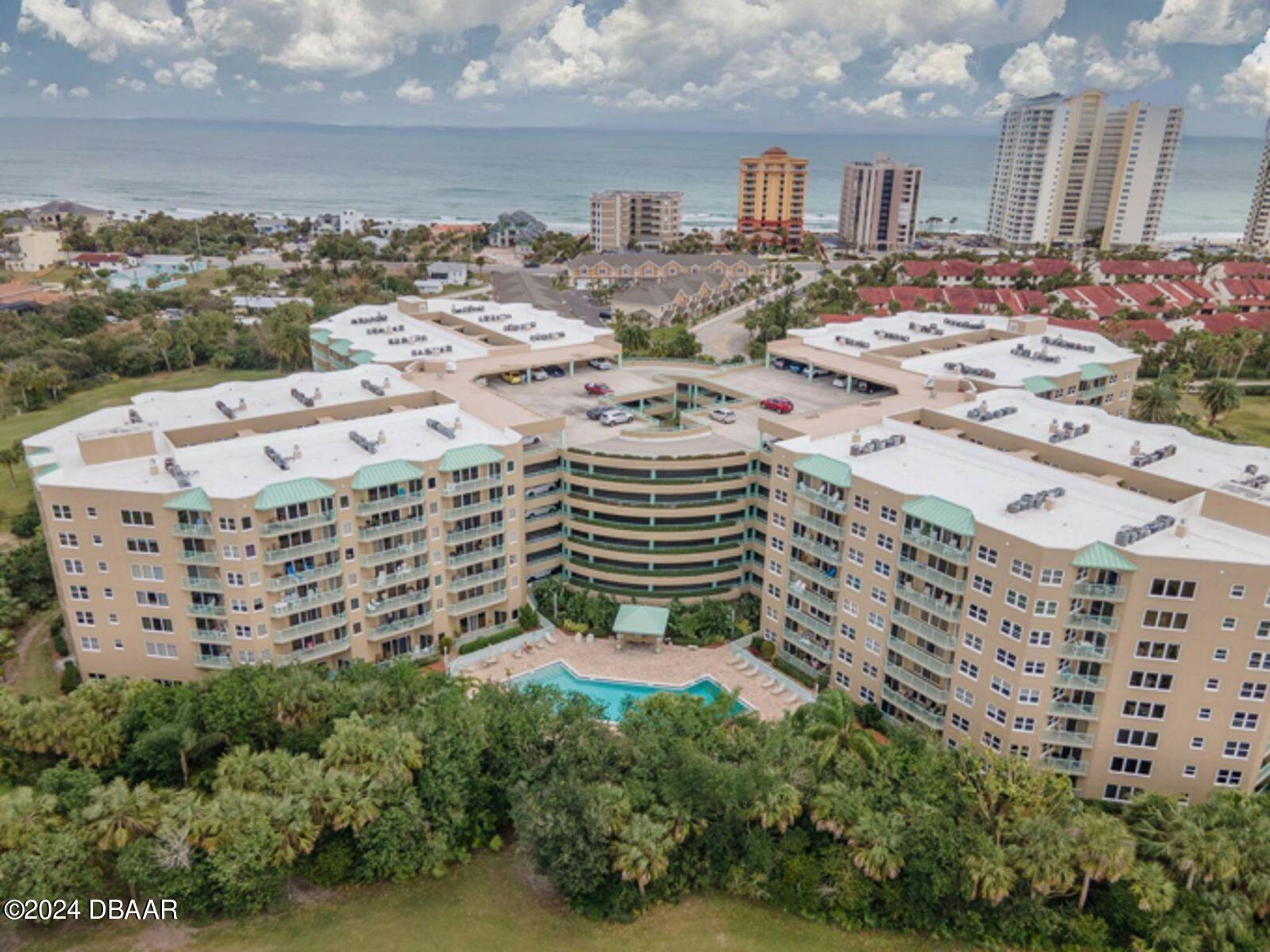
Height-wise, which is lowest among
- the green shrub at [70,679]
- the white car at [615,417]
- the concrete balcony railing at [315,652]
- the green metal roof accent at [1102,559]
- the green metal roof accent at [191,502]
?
the green shrub at [70,679]

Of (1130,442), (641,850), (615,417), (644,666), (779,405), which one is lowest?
(644,666)

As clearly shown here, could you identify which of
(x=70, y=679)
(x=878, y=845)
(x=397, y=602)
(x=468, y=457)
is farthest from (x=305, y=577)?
(x=878, y=845)

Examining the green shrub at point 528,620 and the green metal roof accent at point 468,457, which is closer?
the green metal roof accent at point 468,457

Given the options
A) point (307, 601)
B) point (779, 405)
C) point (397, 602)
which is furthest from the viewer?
point (779, 405)

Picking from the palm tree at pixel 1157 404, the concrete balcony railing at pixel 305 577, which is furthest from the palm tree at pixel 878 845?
the palm tree at pixel 1157 404

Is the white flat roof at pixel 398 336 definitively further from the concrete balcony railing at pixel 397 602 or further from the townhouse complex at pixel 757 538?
the concrete balcony railing at pixel 397 602

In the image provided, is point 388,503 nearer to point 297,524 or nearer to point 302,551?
point 297,524

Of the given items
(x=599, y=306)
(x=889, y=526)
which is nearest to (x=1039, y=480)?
(x=889, y=526)

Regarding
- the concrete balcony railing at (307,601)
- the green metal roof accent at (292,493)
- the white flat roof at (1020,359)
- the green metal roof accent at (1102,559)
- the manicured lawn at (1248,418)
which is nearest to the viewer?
the green metal roof accent at (1102,559)
